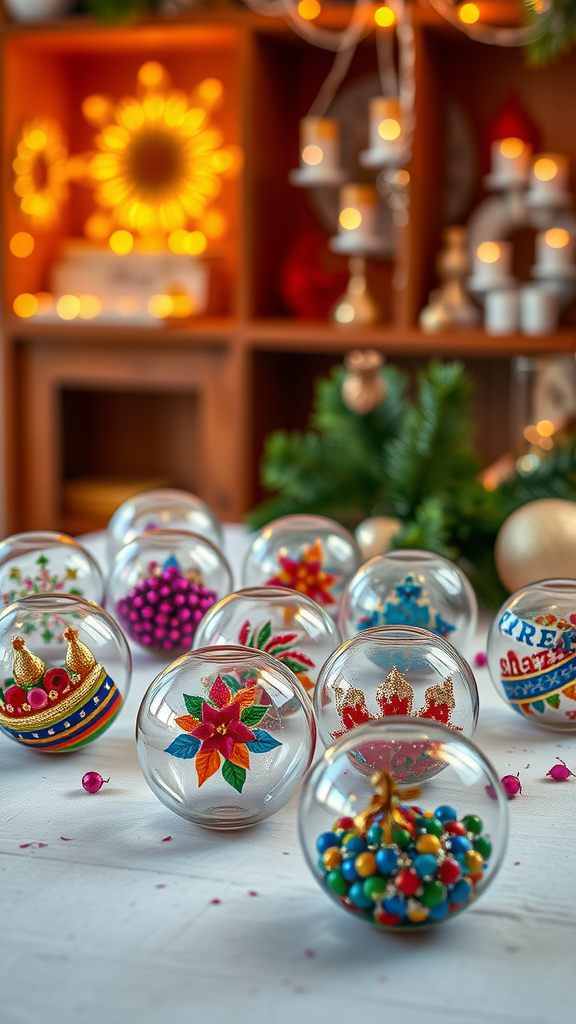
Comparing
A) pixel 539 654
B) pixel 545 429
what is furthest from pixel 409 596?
pixel 545 429

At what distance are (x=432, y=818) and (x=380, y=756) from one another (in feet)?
0.13

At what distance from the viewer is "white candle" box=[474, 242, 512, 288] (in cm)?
228

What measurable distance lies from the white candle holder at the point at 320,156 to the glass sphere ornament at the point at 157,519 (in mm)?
1336

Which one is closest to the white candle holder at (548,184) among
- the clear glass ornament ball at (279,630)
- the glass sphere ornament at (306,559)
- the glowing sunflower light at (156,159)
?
the glowing sunflower light at (156,159)

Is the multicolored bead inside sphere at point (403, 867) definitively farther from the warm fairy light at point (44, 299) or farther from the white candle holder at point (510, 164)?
the warm fairy light at point (44, 299)

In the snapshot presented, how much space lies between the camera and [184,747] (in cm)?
64

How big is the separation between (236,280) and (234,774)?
6.55 ft

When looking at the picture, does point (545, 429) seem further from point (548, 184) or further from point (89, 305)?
point (89, 305)

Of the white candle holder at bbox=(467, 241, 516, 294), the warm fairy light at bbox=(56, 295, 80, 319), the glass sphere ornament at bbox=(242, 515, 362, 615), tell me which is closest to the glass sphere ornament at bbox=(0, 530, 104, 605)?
the glass sphere ornament at bbox=(242, 515, 362, 615)

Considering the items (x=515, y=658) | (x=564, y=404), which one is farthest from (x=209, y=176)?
(x=515, y=658)

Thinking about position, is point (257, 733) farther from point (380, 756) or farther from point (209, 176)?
point (209, 176)

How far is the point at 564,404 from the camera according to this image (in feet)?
7.11

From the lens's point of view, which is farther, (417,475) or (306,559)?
(417,475)

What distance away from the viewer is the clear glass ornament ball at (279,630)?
817mm
